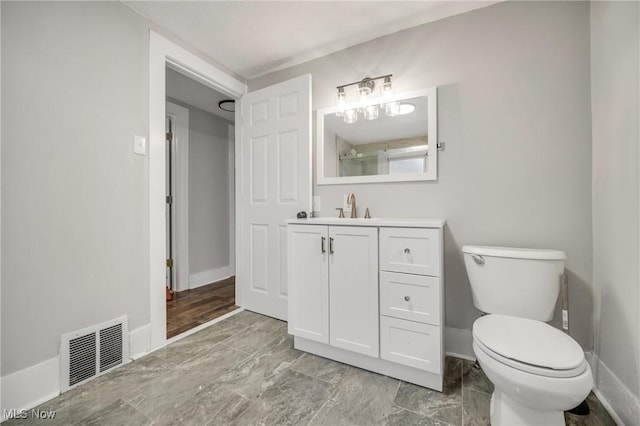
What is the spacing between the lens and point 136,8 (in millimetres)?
1709

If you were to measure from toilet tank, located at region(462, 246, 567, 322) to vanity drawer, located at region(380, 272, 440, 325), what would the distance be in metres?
0.31

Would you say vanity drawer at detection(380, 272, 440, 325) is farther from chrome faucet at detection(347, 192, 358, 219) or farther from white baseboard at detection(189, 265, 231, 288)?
white baseboard at detection(189, 265, 231, 288)

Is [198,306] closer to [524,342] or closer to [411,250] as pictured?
[411,250]

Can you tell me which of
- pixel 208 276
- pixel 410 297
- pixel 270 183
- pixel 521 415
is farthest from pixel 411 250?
pixel 208 276

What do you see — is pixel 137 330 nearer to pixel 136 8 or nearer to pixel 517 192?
pixel 136 8

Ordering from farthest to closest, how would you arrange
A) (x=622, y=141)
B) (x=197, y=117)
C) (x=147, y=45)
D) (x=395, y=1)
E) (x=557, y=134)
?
1. (x=197, y=117)
2. (x=147, y=45)
3. (x=395, y=1)
4. (x=557, y=134)
5. (x=622, y=141)

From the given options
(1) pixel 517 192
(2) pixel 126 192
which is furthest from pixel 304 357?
(1) pixel 517 192

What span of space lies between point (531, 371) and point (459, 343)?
0.89m

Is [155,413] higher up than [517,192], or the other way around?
[517,192]

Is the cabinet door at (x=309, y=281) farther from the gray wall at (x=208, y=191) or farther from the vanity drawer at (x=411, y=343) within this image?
the gray wall at (x=208, y=191)

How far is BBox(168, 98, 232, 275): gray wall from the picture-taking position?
10.7 ft

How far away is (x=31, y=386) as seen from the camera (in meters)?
1.27

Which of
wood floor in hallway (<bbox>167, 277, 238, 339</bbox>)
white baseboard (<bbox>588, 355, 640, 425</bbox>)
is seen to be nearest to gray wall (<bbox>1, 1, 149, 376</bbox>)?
wood floor in hallway (<bbox>167, 277, 238, 339</bbox>)

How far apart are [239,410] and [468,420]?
3.49 feet
